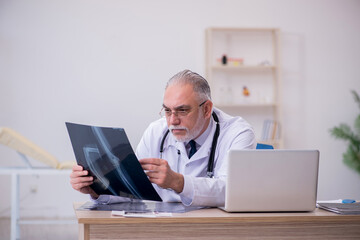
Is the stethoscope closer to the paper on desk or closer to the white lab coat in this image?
the white lab coat

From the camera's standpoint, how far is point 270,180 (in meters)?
1.71

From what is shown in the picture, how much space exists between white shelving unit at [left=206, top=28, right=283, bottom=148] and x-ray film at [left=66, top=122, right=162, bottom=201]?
3.82 meters

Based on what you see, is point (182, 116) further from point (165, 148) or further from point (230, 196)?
point (230, 196)

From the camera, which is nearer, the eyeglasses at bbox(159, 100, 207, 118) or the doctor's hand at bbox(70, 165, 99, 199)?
the doctor's hand at bbox(70, 165, 99, 199)

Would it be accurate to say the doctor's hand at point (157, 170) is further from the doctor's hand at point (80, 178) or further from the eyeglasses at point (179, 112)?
the eyeglasses at point (179, 112)

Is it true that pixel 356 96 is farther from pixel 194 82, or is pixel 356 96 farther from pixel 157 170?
pixel 157 170

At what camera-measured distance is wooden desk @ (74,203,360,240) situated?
157 cm

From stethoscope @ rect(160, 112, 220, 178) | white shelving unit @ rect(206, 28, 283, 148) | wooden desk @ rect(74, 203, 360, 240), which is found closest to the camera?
wooden desk @ rect(74, 203, 360, 240)

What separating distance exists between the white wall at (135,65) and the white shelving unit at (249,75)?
145 millimetres

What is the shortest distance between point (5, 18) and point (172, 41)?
5.68 ft

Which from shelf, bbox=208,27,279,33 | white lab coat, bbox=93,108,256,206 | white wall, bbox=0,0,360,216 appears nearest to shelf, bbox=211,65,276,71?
white wall, bbox=0,0,360,216

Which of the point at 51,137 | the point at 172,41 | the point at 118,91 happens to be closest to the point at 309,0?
the point at 172,41

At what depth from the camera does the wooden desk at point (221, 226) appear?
157 cm

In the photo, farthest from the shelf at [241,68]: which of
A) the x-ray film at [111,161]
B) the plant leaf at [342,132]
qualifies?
the x-ray film at [111,161]
